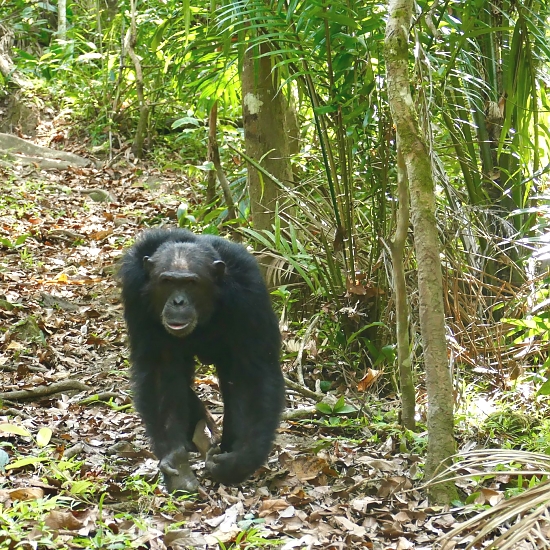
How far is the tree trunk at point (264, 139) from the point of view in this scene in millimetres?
5906

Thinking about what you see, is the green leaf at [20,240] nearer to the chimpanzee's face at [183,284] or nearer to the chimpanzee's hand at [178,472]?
the chimpanzee's face at [183,284]

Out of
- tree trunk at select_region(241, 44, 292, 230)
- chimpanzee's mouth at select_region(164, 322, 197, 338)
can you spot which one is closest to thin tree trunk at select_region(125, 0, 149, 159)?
tree trunk at select_region(241, 44, 292, 230)

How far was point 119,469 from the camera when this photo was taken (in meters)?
3.88

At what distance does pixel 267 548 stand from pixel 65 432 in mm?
1726

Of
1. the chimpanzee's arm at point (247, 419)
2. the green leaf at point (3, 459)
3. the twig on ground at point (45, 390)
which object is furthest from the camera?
the twig on ground at point (45, 390)

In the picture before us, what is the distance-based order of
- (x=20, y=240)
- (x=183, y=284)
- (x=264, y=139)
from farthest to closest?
1. (x=20, y=240)
2. (x=264, y=139)
3. (x=183, y=284)

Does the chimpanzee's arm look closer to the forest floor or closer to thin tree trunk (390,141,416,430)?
the forest floor

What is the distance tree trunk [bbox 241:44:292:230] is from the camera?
233 inches

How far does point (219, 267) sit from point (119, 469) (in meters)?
1.21

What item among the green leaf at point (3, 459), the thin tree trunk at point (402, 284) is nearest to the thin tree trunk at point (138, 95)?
the thin tree trunk at point (402, 284)

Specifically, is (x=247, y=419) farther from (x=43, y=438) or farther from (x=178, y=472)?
(x=43, y=438)

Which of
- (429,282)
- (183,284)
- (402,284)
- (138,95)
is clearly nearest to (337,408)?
(402,284)

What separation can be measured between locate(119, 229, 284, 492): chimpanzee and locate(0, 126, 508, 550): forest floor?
0.76 ft

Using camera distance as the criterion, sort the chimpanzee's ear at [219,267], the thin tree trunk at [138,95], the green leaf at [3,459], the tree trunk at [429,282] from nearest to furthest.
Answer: the tree trunk at [429,282] < the green leaf at [3,459] < the chimpanzee's ear at [219,267] < the thin tree trunk at [138,95]
